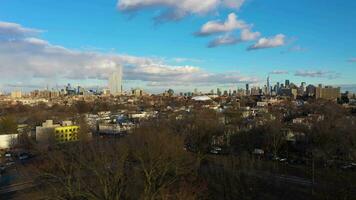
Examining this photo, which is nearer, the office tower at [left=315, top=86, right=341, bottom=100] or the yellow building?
the yellow building

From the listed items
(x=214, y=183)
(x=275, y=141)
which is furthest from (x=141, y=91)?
(x=214, y=183)

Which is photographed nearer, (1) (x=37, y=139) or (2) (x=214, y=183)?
(2) (x=214, y=183)

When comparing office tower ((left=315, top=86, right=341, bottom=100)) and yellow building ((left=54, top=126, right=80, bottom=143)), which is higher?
office tower ((left=315, top=86, right=341, bottom=100))

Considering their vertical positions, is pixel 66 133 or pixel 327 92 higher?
pixel 327 92

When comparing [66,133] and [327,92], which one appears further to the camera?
[327,92]

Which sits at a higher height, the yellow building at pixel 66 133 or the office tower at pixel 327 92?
the office tower at pixel 327 92

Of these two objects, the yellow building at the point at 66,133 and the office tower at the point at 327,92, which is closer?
the yellow building at the point at 66,133

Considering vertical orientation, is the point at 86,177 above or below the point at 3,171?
above

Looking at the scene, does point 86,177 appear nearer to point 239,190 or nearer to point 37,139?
point 239,190
